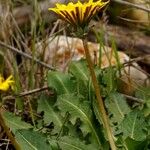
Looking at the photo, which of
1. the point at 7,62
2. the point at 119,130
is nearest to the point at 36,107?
the point at 7,62

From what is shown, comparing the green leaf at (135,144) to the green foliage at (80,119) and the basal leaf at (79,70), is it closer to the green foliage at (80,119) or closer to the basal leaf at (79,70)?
the green foliage at (80,119)

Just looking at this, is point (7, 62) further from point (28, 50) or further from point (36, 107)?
point (36, 107)

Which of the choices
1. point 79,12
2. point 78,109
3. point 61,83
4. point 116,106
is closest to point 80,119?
point 78,109

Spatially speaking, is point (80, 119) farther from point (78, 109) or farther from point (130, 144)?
point (130, 144)

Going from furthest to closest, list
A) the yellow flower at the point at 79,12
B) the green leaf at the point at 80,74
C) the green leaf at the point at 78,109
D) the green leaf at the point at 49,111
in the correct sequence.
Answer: the green leaf at the point at 80,74 → the green leaf at the point at 49,111 → the green leaf at the point at 78,109 → the yellow flower at the point at 79,12

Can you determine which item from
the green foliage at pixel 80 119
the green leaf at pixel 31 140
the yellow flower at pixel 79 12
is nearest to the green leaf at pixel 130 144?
the green foliage at pixel 80 119

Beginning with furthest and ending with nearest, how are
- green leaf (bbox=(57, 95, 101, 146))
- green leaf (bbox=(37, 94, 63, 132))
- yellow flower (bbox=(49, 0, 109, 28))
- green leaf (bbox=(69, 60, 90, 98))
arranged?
green leaf (bbox=(69, 60, 90, 98)) < green leaf (bbox=(37, 94, 63, 132)) < green leaf (bbox=(57, 95, 101, 146)) < yellow flower (bbox=(49, 0, 109, 28))

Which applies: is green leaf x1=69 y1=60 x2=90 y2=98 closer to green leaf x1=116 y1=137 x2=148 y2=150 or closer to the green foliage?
the green foliage

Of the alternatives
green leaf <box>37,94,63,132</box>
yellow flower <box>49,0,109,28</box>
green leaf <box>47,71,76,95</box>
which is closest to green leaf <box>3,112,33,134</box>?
green leaf <box>37,94,63,132</box>
